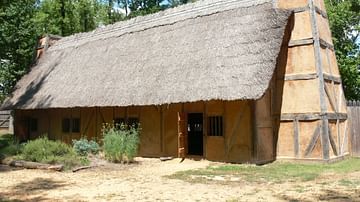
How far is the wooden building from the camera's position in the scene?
14.1 m

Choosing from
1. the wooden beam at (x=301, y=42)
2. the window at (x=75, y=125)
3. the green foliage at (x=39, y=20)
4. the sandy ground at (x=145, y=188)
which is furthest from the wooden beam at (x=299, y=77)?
the green foliage at (x=39, y=20)

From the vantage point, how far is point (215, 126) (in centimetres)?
1514

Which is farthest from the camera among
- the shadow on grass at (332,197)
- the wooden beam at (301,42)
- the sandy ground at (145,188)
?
the wooden beam at (301,42)

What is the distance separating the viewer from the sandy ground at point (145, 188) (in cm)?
865

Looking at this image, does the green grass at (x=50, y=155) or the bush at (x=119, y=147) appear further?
the bush at (x=119, y=147)

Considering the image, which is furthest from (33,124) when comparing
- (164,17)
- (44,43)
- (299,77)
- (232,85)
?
(299,77)

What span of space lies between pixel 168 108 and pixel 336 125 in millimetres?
6325

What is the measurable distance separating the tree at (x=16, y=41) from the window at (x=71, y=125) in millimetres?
8728

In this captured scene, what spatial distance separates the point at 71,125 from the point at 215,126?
8904 mm

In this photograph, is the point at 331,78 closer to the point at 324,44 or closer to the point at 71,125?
the point at 324,44

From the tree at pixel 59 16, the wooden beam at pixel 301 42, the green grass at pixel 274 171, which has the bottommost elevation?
the green grass at pixel 274 171

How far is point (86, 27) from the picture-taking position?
4016 centimetres

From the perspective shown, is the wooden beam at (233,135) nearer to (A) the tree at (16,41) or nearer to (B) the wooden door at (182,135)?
(B) the wooden door at (182,135)

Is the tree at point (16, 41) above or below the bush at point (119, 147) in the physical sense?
above
